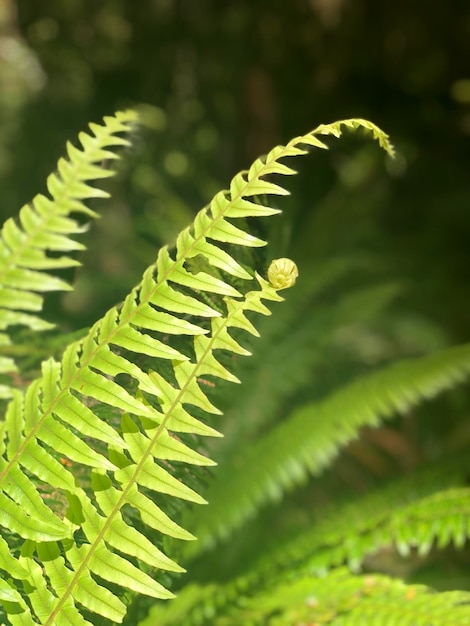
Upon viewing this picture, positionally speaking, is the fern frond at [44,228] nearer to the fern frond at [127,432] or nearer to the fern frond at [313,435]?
the fern frond at [127,432]

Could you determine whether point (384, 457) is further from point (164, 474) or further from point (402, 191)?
point (164, 474)

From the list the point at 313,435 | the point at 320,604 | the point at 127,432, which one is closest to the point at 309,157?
the point at 313,435

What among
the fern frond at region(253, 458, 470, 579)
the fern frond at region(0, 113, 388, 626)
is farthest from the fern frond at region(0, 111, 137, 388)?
the fern frond at region(253, 458, 470, 579)

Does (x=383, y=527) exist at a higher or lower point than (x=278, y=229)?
lower

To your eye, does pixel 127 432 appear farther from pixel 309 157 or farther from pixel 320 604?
pixel 309 157

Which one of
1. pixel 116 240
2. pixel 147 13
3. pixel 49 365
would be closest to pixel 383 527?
pixel 49 365
